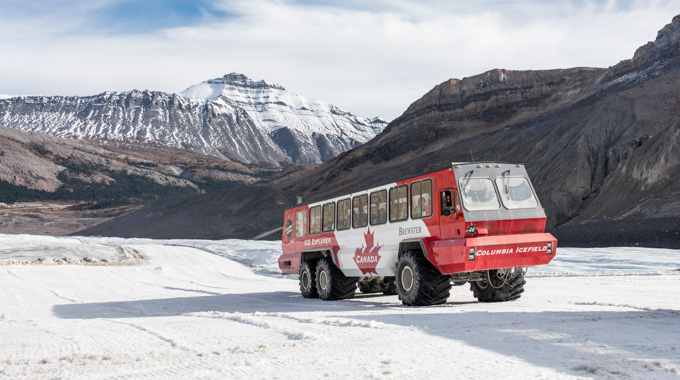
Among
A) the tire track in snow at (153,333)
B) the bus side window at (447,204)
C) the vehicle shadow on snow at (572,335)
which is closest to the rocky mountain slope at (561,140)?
the bus side window at (447,204)

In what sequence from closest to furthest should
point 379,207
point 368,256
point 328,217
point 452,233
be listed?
point 452,233 < point 379,207 < point 368,256 < point 328,217

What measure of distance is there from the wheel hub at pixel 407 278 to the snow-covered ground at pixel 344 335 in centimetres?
86

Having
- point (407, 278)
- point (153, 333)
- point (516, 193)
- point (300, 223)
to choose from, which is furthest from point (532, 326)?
point (300, 223)

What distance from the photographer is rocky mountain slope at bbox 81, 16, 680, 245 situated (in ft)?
174

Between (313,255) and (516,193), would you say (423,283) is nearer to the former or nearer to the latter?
(516,193)

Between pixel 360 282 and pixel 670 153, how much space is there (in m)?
43.6

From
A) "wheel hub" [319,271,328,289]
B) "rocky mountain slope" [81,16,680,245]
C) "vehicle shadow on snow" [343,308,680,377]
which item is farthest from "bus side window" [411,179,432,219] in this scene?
"rocky mountain slope" [81,16,680,245]

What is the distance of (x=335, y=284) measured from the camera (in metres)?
16.7

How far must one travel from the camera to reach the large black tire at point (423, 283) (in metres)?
13.2

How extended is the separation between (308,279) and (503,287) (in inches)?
235

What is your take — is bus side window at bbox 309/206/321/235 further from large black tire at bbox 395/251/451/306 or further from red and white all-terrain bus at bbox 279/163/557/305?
large black tire at bbox 395/251/451/306

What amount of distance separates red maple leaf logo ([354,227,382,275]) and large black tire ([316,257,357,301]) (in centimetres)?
107

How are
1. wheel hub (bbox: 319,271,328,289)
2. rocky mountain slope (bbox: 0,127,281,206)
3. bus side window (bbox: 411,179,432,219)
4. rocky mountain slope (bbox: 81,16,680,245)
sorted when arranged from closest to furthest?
bus side window (bbox: 411,179,432,219), wheel hub (bbox: 319,271,328,289), rocky mountain slope (bbox: 81,16,680,245), rocky mountain slope (bbox: 0,127,281,206)

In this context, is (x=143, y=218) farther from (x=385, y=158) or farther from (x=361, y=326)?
(x=361, y=326)
